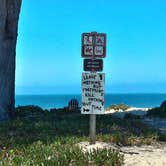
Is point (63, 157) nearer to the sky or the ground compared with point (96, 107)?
nearer to the ground

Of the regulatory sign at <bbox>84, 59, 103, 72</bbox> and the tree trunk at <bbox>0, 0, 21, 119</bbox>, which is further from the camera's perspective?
the tree trunk at <bbox>0, 0, 21, 119</bbox>

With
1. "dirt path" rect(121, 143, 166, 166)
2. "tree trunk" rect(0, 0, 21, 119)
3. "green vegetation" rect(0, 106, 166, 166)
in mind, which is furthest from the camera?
"tree trunk" rect(0, 0, 21, 119)

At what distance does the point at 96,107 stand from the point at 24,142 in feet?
6.12

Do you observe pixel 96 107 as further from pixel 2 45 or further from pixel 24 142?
pixel 2 45

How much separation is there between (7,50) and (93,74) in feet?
27.8

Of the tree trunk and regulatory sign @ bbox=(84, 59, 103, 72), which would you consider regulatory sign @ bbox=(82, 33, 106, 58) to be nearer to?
regulatory sign @ bbox=(84, 59, 103, 72)

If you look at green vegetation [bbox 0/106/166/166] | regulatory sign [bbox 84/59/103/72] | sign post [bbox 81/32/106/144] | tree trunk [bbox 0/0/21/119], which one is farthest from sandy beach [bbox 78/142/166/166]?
tree trunk [bbox 0/0/21/119]

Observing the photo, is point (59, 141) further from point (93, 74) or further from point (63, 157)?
point (63, 157)

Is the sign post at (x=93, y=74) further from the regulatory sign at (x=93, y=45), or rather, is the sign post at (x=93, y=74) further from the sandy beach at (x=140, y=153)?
the sandy beach at (x=140, y=153)

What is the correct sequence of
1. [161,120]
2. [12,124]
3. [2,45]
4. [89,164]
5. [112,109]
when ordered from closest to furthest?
[89,164] → [12,124] → [2,45] → [161,120] → [112,109]

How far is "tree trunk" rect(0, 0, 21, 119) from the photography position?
19.8 m

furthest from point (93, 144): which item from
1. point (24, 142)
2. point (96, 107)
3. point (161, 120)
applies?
point (161, 120)

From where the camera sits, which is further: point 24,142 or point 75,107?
point 75,107

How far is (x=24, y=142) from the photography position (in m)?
12.8
